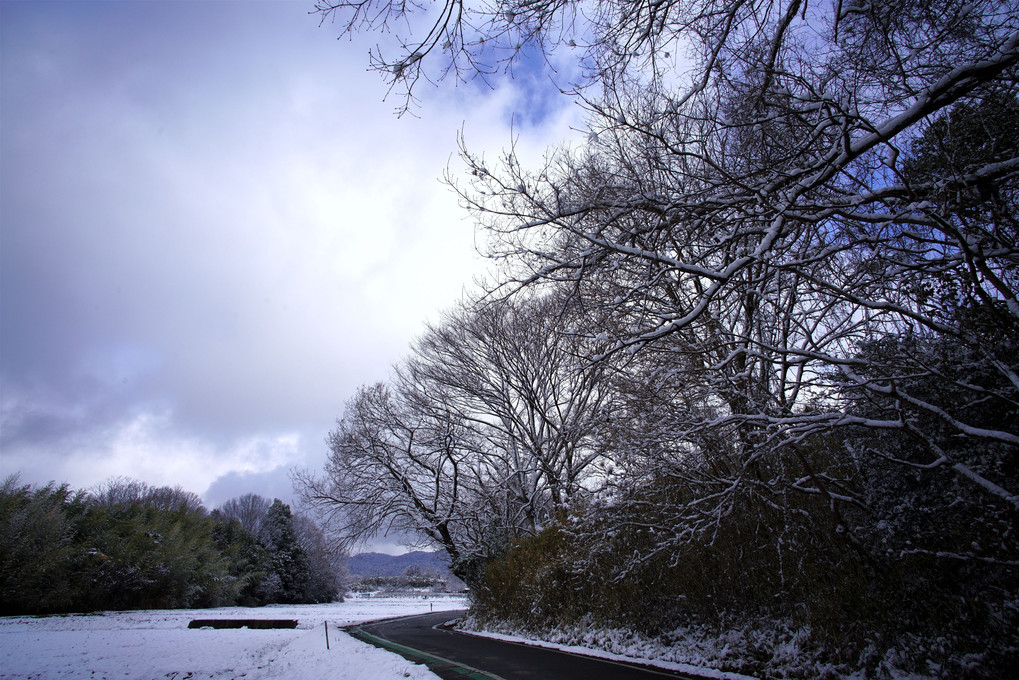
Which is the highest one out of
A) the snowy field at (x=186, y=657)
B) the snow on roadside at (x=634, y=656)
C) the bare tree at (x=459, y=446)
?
the bare tree at (x=459, y=446)

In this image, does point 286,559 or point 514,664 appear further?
point 286,559

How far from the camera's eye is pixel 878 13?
3.93m

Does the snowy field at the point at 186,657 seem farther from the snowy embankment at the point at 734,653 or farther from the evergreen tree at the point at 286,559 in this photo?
the evergreen tree at the point at 286,559

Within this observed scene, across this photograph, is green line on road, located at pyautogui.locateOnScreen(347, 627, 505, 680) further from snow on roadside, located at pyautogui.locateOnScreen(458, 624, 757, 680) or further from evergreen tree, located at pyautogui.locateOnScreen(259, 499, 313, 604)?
evergreen tree, located at pyautogui.locateOnScreen(259, 499, 313, 604)

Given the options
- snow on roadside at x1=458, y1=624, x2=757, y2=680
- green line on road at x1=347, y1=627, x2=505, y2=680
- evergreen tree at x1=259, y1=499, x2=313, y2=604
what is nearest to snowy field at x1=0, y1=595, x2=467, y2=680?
green line on road at x1=347, y1=627, x2=505, y2=680

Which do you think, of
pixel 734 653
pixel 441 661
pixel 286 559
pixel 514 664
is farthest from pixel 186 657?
pixel 286 559

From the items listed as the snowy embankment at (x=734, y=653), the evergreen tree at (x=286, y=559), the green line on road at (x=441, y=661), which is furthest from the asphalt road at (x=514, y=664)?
the evergreen tree at (x=286, y=559)

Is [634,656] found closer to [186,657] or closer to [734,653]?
[734,653]

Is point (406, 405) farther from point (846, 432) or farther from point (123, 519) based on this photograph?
point (123, 519)

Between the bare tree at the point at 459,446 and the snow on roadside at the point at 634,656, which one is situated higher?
the bare tree at the point at 459,446

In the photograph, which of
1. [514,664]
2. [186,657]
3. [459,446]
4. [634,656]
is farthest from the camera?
[459,446]

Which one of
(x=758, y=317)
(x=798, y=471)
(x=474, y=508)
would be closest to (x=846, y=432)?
(x=798, y=471)

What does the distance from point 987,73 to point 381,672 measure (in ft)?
34.7

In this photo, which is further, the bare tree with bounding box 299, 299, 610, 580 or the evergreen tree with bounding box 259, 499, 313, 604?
the evergreen tree with bounding box 259, 499, 313, 604
